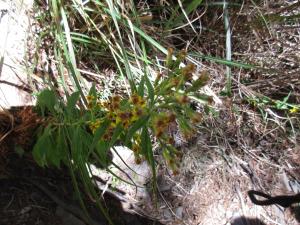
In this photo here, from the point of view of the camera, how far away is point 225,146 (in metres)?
1.95

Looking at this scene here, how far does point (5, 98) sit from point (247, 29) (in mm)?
1187

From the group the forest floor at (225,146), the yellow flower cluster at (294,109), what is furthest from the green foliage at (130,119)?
the yellow flower cluster at (294,109)

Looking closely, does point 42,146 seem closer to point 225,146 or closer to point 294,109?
point 225,146

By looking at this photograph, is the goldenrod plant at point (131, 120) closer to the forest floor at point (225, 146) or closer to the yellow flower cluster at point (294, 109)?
the forest floor at point (225, 146)

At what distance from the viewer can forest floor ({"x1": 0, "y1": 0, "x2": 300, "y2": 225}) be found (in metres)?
1.58

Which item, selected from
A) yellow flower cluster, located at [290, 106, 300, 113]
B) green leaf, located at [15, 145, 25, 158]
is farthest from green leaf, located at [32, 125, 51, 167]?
yellow flower cluster, located at [290, 106, 300, 113]

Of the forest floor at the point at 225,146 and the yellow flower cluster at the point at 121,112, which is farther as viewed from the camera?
the forest floor at the point at 225,146

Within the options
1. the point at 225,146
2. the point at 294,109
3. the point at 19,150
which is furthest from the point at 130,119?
the point at 294,109

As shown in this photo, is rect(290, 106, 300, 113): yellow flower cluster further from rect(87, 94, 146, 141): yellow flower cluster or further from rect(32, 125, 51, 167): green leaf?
rect(32, 125, 51, 167): green leaf

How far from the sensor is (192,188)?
1830mm

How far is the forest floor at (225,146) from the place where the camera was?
1.58 m

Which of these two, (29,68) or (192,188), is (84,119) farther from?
(192,188)

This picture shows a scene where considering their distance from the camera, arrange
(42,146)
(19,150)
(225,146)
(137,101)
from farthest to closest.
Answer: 1. (225,146)
2. (19,150)
3. (42,146)
4. (137,101)

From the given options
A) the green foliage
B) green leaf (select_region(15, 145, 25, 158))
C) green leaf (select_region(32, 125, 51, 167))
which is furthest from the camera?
green leaf (select_region(15, 145, 25, 158))
